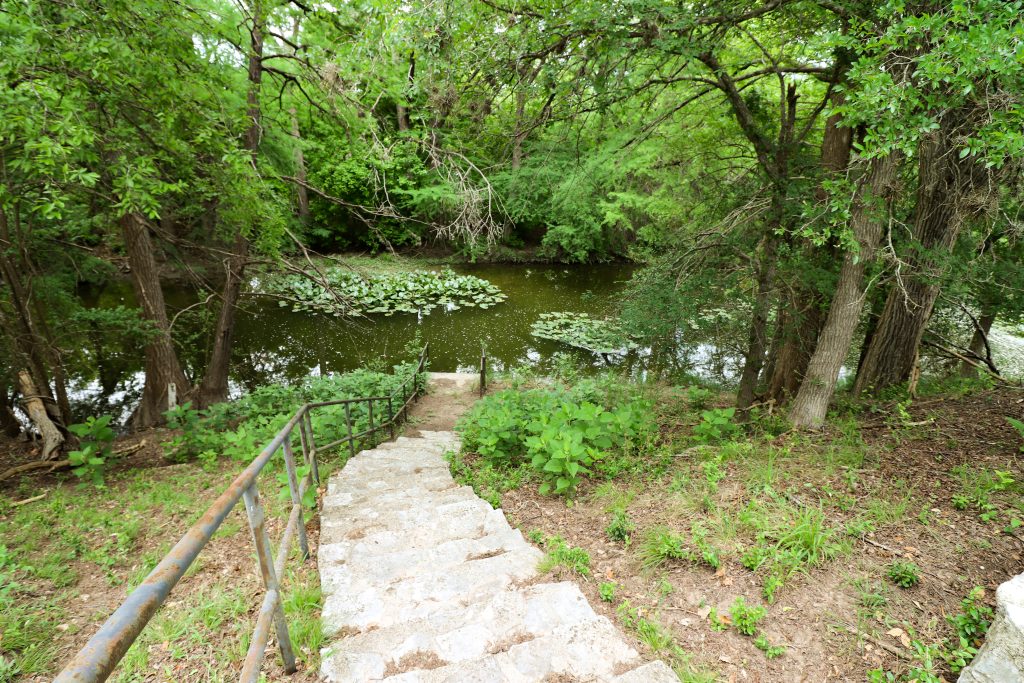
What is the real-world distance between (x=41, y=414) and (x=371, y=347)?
892 centimetres

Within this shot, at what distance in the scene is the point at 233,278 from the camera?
337 inches

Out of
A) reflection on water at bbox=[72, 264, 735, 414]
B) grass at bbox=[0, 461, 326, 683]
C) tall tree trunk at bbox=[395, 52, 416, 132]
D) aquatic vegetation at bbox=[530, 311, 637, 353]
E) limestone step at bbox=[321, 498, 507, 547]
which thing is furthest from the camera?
aquatic vegetation at bbox=[530, 311, 637, 353]

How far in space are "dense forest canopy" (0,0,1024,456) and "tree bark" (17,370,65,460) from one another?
34 millimetres

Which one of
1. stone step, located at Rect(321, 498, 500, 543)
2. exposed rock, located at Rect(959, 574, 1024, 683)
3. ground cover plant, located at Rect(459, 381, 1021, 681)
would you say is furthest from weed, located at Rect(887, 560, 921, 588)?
stone step, located at Rect(321, 498, 500, 543)

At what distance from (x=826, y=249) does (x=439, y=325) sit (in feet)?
42.0

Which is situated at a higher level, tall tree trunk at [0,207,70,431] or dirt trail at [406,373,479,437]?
tall tree trunk at [0,207,70,431]

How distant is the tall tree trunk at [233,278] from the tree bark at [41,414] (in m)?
2.86

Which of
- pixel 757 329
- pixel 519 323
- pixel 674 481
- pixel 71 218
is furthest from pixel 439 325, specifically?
pixel 674 481

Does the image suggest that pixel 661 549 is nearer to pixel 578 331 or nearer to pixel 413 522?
pixel 413 522

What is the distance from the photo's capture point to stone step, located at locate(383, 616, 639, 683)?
2.06m

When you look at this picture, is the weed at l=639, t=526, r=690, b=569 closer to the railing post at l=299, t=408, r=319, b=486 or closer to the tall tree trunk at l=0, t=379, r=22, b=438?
the railing post at l=299, t=408, r=319, b=486

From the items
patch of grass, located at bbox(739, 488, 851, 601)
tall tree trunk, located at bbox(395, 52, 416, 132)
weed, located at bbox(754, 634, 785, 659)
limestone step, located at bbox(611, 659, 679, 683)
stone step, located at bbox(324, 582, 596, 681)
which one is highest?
tall tree trunk, located at bbox(395, 52, 416, 132)

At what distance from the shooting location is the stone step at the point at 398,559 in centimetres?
285

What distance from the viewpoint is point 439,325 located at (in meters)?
17.0
